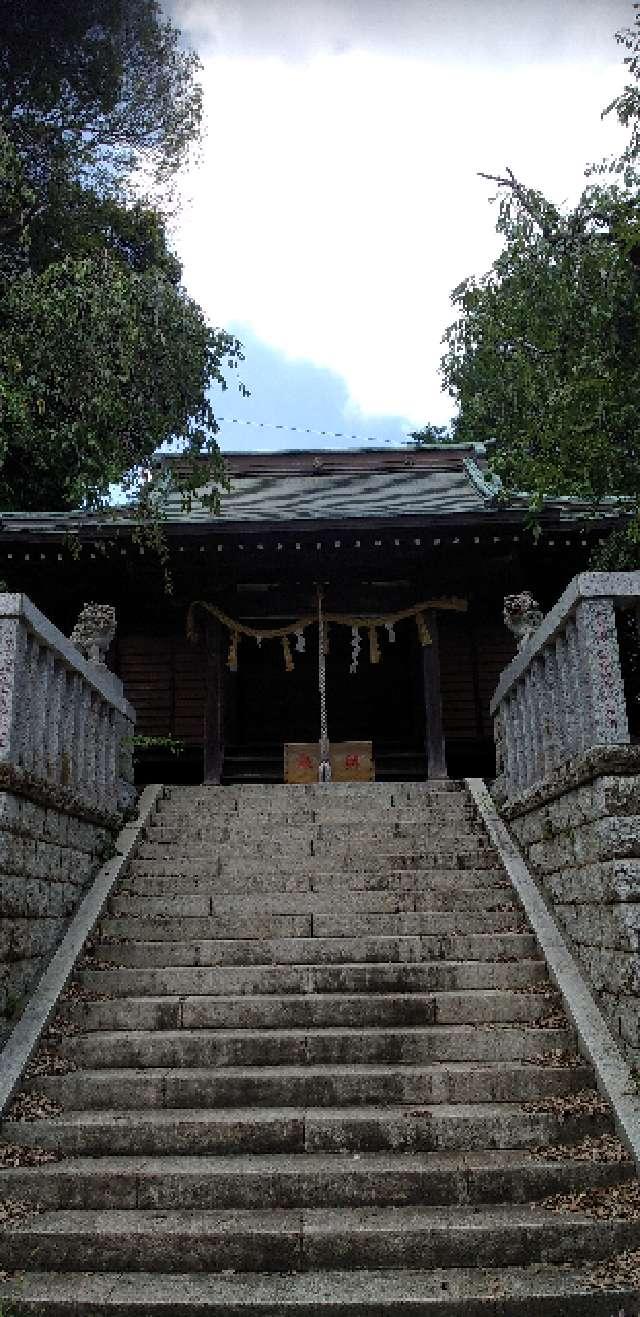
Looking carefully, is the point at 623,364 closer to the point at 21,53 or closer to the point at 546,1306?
the point at 546,1306

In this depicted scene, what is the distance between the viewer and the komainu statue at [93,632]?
8.01 metres

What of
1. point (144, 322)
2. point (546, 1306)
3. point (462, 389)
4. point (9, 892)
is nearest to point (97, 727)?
point (9, 892)

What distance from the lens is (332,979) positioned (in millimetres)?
5395

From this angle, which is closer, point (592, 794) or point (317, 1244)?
point (317, 1244)

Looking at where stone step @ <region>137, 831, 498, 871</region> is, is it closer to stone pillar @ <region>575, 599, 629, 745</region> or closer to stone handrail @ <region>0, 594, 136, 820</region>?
stone handrail @ <region>0, 594, 136, 820</region>

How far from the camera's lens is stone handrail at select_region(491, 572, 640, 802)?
495cm

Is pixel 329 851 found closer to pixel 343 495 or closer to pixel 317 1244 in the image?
pixel 317 1244

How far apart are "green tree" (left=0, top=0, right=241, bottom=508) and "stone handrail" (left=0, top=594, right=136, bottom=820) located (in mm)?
1952

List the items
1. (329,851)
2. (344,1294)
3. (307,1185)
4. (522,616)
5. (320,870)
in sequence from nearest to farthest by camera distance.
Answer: (344,1294) < (307,1185) < (320,870) < (329,851) < (522,616)

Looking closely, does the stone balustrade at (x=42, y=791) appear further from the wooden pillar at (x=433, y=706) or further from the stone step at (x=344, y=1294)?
the wooden pillar at (x=433, y=706)

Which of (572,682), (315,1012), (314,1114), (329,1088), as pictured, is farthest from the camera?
(572,682)

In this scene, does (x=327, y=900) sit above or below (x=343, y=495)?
below

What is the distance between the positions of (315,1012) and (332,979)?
0.32m

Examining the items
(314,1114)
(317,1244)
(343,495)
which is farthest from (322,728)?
(317,1244)
